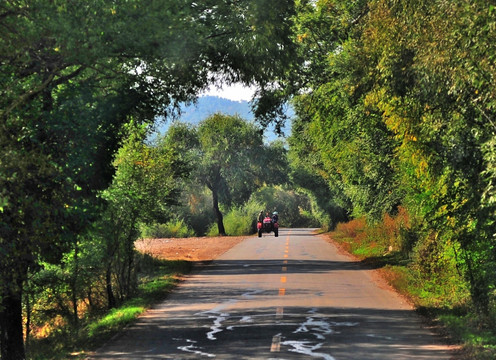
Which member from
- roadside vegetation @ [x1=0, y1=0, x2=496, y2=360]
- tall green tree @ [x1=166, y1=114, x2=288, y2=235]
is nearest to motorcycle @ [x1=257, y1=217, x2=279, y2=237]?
tall green tree @ [x1=166, y1=114, x2=288, y2=235]

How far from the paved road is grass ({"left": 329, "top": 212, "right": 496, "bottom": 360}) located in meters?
0.46

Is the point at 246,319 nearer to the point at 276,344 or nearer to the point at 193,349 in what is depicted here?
the point at 276,344

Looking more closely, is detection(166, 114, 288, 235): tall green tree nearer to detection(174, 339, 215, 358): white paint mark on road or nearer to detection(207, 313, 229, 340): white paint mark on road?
detection(207, 313, 229, 340): white paint mark on road

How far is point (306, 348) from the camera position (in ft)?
40.7

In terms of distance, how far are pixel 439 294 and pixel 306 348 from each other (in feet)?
27.6

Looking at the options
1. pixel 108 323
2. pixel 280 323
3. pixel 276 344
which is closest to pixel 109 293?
→ pixel 108 323

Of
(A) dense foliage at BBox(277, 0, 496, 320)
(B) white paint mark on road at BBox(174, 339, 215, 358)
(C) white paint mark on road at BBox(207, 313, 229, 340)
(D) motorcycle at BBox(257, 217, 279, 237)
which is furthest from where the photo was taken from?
(D) motorcycle at BBox(257, 217, 279, 237)

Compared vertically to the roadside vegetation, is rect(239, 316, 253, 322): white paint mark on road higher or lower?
lower

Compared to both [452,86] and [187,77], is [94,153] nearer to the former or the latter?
[187,77]

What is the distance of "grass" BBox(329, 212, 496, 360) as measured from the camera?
12953mm

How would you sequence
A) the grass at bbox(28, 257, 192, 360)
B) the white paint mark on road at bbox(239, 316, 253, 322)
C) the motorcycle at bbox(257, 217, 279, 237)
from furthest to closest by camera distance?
the motorcycle at bbox(257, 217, 279, 237) → the white paint mark on road at bbox(239, 316, 253, 322) → the grass at bbox(28, 257, 192, 360)

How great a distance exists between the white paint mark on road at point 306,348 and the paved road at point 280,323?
0.6 inches

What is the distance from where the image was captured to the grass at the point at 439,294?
1295 centimetres

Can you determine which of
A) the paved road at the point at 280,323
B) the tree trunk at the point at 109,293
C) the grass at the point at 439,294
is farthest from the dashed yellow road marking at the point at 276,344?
the tree trunk at the point at 109,293
